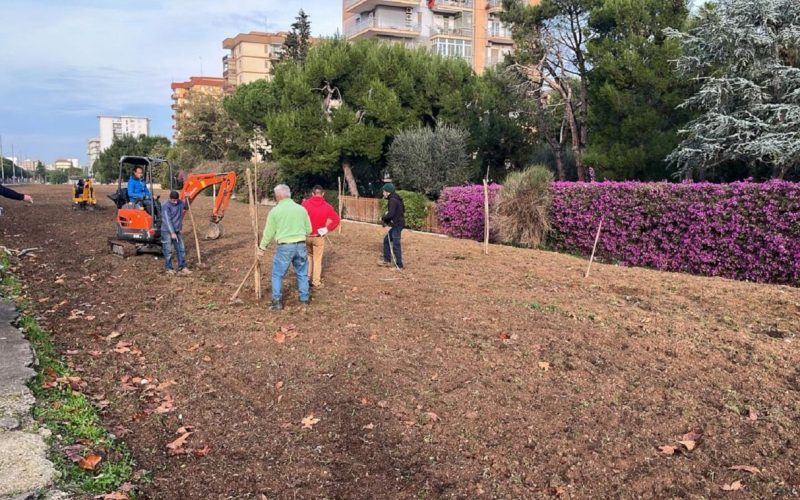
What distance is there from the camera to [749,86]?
48.4ft

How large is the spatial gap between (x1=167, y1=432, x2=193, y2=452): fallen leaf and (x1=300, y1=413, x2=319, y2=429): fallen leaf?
87 centimetres

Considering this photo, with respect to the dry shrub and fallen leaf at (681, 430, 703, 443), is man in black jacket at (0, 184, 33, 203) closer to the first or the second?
fallen leaf at (681, 430, 703, 443)

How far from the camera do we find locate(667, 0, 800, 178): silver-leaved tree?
13.9 m

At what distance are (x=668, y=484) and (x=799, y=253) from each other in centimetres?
869

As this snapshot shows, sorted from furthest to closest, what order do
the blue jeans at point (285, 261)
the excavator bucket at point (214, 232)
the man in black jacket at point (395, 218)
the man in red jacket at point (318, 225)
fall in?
the excavator bucket at point (214, 232) → the man in black jacket at point (395, 218) → the man in red jacket at point (318, 225) → the blue jeans at point (285, 261)

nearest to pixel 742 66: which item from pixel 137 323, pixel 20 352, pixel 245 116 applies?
pixel 137 323

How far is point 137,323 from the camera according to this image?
302 inches

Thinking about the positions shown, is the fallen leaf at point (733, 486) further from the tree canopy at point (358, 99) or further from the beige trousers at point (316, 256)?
the tree canopy at point (358, 99)

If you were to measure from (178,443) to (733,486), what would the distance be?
3.81m

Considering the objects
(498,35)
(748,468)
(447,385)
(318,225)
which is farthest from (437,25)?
(748,468)

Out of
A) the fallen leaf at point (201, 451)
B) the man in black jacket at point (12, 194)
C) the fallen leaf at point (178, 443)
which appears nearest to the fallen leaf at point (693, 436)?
the fallen leaf at point (201, 451)

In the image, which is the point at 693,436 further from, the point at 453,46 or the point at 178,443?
the point at 453,46

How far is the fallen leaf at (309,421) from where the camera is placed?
4.66 metres

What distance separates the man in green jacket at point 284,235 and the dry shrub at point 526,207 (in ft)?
29.8
